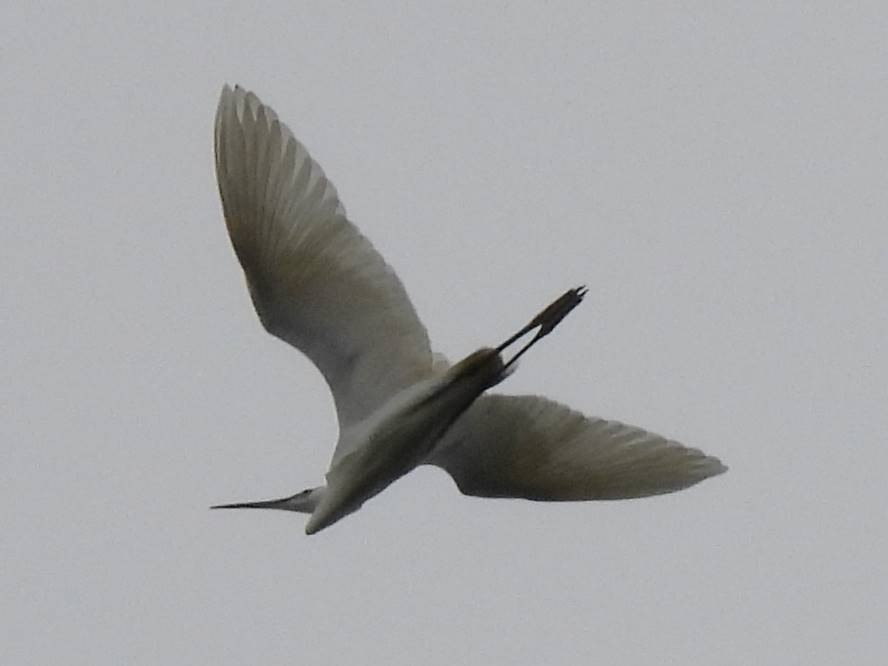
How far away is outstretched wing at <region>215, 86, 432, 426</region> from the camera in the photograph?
12727 mm

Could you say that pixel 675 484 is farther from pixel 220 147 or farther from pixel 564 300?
pixel 220 147

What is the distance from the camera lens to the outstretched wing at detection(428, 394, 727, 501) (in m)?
13.4

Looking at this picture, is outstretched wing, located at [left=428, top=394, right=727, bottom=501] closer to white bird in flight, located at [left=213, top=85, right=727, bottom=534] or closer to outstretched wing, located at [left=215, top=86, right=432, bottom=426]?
white bird in flight, located at [left=213, top=85, right=727, bottom=534]

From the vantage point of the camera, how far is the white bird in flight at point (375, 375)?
502 inches

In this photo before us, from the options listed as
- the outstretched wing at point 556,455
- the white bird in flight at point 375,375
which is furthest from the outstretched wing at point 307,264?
the outstretched wing at point 556,455

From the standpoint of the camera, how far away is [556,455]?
13.5 m

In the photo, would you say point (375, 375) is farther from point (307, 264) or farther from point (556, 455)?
point (556, 455)

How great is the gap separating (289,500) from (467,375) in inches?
56.9

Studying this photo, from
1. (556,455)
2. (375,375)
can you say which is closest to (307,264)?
(375,375)

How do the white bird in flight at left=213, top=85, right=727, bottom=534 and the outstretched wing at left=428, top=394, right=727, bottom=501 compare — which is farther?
the outstretched wing at left=428, top=394, right=727, bottom=501

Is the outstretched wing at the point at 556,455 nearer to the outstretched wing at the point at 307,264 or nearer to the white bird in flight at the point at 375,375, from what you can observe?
the white bird in flight at the point at 375,375

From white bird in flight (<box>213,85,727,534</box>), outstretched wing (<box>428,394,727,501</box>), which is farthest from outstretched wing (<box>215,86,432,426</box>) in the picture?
outstretched wing (<box>428,394,727,501</box>)

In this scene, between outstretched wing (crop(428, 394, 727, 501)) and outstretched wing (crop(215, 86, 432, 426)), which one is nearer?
outstretched wing (crop(215, 86, 432, 426))

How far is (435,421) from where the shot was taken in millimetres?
12945
